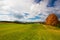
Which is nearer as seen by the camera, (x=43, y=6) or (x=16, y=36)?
(x=16, y=36)

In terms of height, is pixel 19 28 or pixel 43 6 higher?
pixel 43 6

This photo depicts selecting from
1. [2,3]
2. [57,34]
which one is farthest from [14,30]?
[57,34]

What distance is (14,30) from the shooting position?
2236 mm

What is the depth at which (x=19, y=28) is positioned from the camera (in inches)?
88.7

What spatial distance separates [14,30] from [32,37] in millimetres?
259

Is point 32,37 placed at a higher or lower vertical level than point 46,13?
lower

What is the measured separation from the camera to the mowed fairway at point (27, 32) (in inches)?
86.4

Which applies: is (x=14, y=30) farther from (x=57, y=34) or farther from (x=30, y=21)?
(x=57, y=34)

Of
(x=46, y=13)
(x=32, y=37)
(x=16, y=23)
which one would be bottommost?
(x=32, y=37)

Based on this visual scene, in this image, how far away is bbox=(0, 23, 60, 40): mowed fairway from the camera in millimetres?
2193

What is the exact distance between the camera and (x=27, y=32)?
2227 mm

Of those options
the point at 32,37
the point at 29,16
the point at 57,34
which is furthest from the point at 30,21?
the point at 57,34

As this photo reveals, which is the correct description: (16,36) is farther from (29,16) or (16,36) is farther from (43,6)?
(43,6)

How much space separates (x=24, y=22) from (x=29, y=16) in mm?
109
